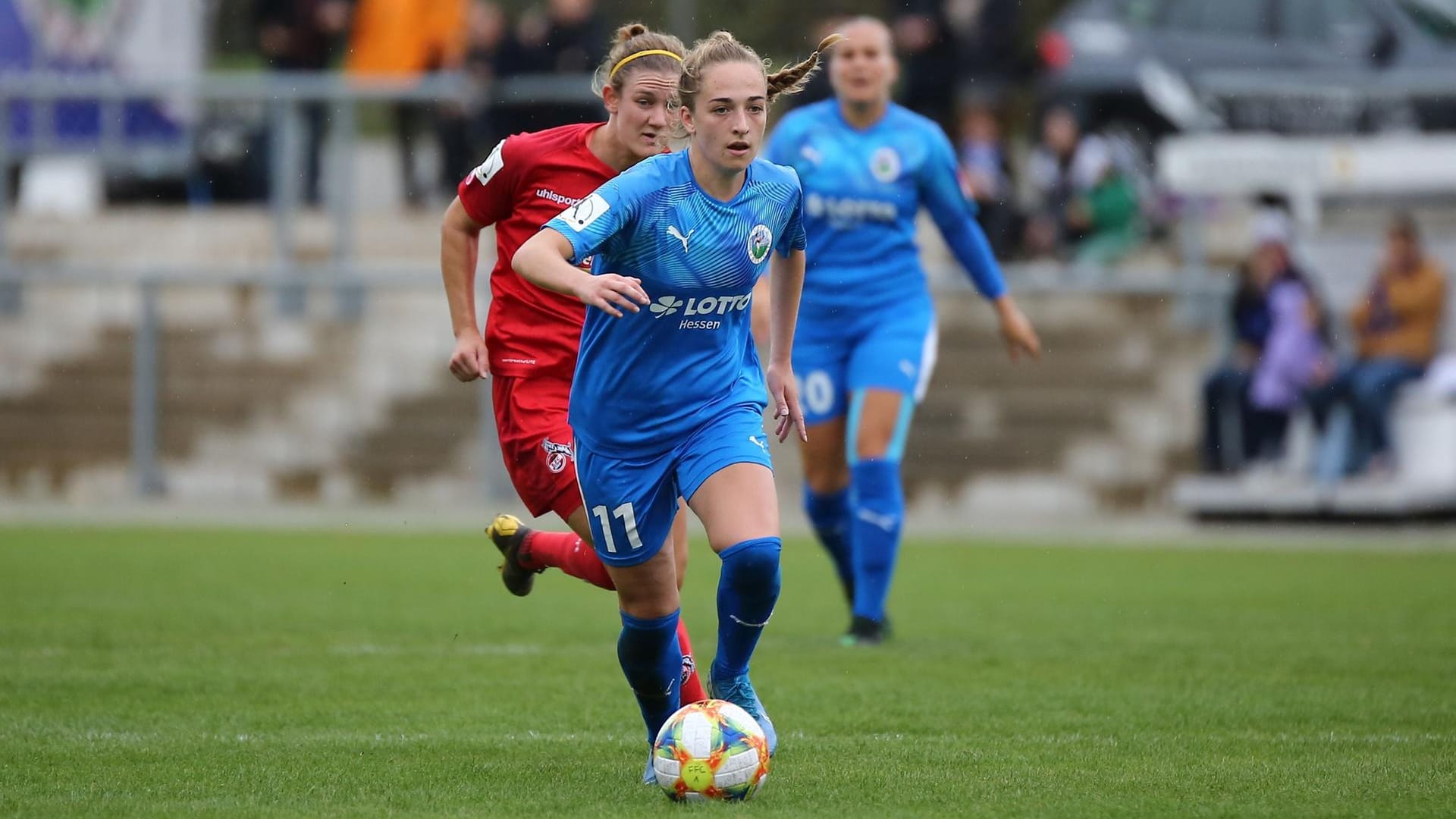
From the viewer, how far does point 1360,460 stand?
1541cm

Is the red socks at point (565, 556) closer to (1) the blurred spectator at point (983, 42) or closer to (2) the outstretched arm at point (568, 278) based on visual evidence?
(2) the outstretched arm at point (568, 278)

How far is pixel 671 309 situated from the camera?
18.6ft

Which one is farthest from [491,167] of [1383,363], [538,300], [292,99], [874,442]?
[292,99]

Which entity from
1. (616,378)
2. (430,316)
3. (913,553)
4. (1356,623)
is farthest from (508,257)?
(430,316)

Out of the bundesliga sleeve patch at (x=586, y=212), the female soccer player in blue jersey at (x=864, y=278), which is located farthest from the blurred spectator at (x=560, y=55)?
the bundesliga sleeve patch at (x=586, y=212)

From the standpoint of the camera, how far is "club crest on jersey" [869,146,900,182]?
30.2 feet

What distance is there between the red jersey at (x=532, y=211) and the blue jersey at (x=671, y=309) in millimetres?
871

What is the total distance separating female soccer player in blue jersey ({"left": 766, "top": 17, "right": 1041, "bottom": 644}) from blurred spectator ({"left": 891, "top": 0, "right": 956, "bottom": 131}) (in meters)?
8.22

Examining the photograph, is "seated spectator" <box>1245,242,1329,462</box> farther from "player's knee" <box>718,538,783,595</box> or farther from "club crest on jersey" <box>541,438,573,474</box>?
"player's knee" <box>718,538,783,595</box>

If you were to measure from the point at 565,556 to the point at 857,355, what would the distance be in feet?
8.89

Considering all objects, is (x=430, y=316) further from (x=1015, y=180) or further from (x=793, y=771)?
(x=793, y=771)

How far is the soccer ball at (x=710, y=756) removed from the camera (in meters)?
5.48

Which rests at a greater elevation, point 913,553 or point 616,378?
point 616,378

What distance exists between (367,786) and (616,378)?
1315 mm
